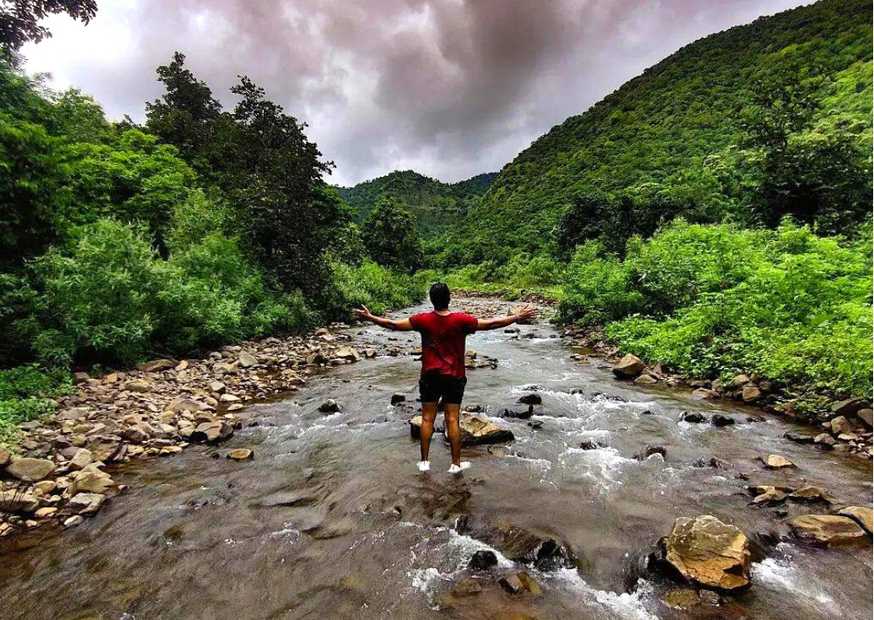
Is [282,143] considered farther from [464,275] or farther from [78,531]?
[464,275]

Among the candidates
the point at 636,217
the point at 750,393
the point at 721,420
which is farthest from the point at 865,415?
Result: the point at 636,217

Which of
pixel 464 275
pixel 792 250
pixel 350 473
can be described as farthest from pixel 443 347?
pixel 464 275

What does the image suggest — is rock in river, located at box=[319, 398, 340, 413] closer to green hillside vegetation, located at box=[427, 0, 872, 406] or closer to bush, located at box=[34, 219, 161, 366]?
bush, located at box=[34, 219, 161, 366]

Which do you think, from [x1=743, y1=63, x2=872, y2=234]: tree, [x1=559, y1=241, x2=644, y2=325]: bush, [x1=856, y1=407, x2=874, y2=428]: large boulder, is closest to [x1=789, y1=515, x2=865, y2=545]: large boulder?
[x1=856, y1=407, x2=874, y2=428]: large boulder

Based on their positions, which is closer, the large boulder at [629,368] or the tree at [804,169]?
the large boulder at [629,368]

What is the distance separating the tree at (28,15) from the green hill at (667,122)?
108 feet

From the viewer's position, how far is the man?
5.88 metres

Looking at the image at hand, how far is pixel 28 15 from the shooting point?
43.2 ft

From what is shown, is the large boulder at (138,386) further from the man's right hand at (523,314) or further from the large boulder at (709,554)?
the large boulder at (709,554)

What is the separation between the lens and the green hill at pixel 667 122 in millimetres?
52375

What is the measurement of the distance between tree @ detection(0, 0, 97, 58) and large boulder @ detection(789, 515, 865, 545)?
20235 millimetres

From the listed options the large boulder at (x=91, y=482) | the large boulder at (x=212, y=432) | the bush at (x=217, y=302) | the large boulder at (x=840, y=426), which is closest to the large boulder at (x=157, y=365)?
the bush at (x=217, y=302)

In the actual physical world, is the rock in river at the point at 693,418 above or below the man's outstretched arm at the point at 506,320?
below

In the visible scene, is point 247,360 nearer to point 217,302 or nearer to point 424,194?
point 217,302
